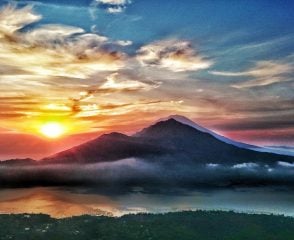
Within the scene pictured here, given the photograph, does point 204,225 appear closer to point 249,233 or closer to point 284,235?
point 249,233

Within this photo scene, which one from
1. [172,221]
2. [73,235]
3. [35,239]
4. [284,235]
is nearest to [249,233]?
[284,235]

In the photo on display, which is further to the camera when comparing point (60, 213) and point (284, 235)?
point (60, 213)

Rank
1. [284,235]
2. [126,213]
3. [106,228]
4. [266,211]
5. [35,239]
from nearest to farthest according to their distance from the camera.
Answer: [35,239] < [106,228] < [284,235] < [126,213] < [266,211]

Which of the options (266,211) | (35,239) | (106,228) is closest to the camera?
(35,239)

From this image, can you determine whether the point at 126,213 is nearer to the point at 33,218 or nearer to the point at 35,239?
the point at 33,218

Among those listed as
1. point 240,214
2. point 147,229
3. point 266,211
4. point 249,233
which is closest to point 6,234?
point 147,229

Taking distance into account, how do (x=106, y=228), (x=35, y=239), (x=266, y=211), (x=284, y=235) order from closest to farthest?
1. (x=35, y=239)
2. (x=106, y=228)
3. (x=284, y=235)
4. (x=266, y=211)
